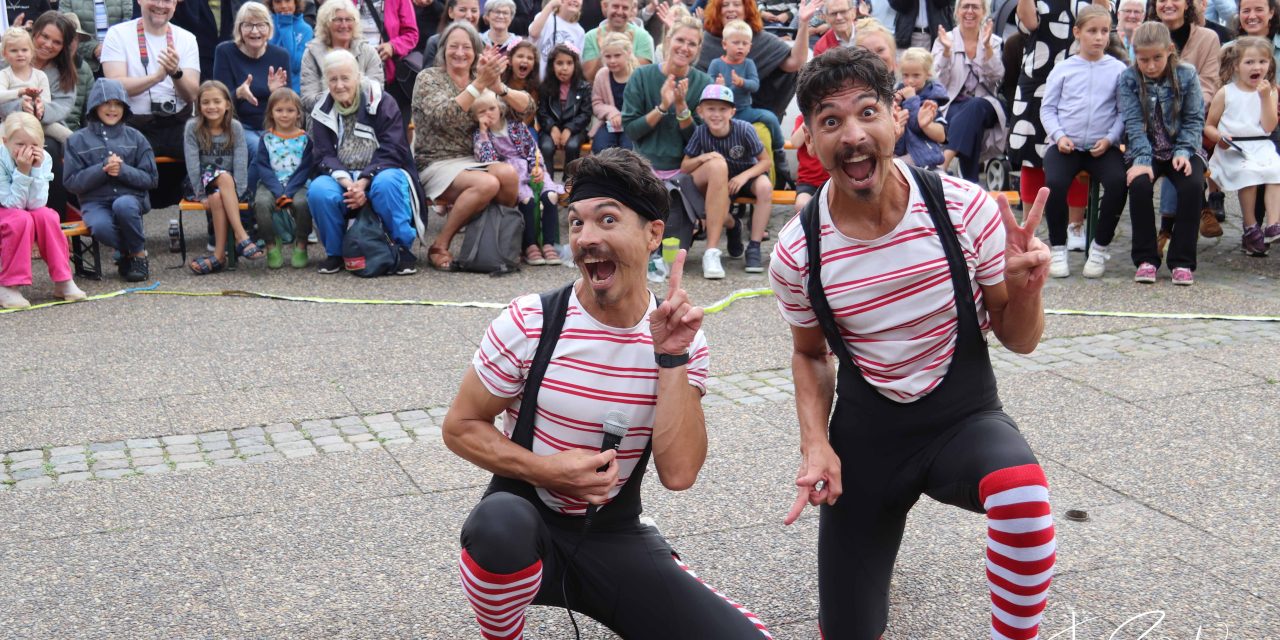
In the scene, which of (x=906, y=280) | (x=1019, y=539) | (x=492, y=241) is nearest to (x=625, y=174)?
(x=906, y=280)

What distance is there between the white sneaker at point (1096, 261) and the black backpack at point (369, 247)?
15.2ft

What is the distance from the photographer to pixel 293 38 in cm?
1034

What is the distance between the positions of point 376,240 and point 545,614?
545cm

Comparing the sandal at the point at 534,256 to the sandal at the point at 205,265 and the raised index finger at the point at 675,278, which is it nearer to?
the sandal at the point at 205,265

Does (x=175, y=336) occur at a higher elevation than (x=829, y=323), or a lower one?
lower

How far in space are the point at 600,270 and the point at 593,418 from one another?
361mm

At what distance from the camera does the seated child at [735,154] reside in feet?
29.7

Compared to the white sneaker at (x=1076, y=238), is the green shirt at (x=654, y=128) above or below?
above

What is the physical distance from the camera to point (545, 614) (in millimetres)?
3971

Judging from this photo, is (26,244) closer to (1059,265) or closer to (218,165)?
(218,165)

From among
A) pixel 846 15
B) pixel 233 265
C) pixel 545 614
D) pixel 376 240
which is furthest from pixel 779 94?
pixel 545 614

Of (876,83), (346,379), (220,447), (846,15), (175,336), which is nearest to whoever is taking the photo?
(876,83)

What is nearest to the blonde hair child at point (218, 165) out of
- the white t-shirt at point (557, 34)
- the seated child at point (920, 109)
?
the white t-shirt at point (557, 34)

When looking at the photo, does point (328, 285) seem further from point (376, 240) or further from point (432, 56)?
point (432, 56)
